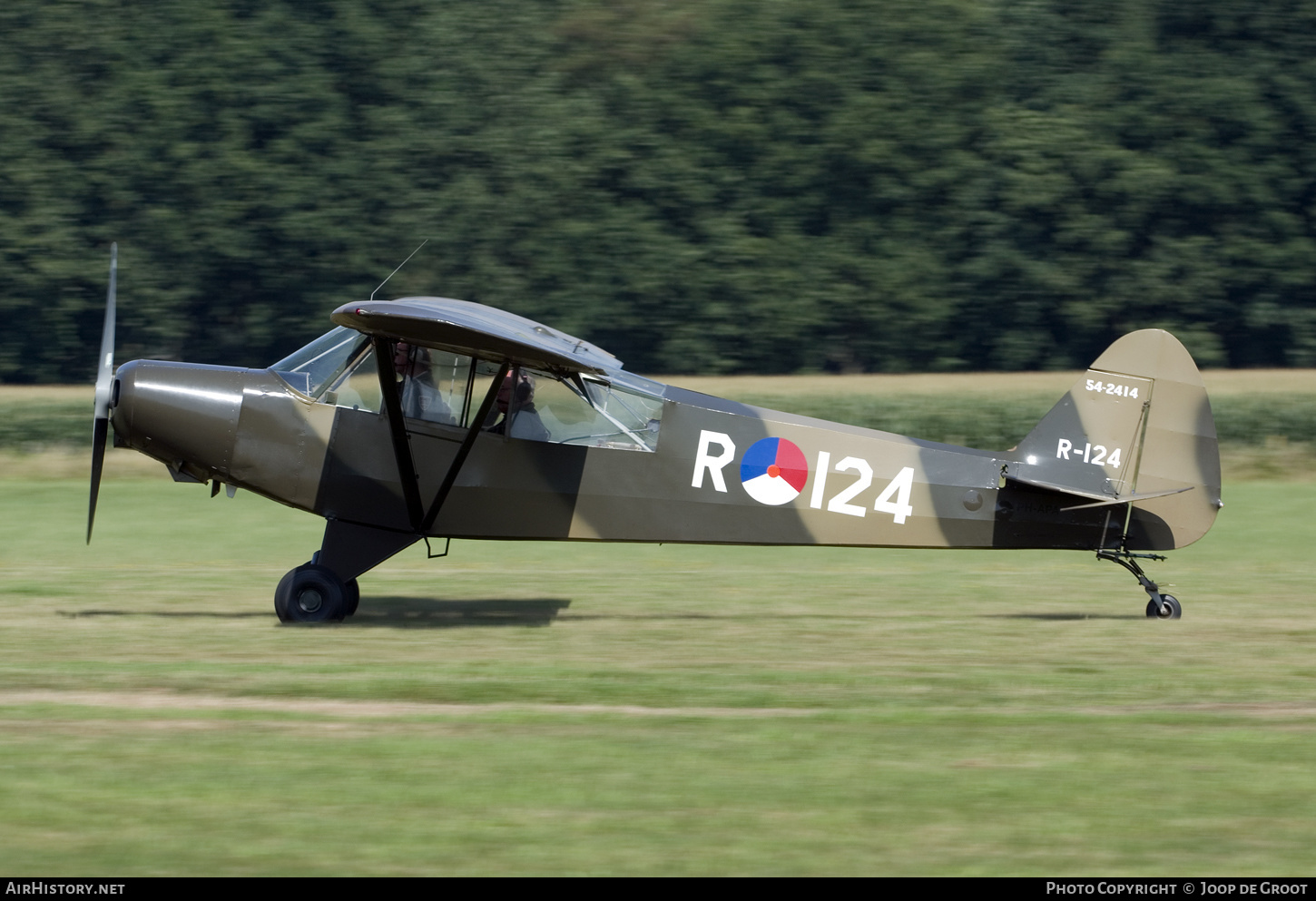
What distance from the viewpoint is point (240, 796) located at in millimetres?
5723

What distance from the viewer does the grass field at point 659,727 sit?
5.20 meters

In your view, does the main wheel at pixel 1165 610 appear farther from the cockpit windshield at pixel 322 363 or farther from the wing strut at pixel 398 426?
the cockpit windshield at pixel 322 363

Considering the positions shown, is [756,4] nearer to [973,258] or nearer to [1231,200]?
[973,258]

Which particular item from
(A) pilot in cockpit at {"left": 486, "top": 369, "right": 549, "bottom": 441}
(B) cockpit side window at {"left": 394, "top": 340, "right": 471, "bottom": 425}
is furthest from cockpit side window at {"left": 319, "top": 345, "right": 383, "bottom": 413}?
(A) pilot in cockpit at {"left": 486, "top": 369, "right": 549, "bottom": 441}

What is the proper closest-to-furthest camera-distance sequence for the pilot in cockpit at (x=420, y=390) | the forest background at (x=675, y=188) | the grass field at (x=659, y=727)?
1. the grass field at (x=659, y=727)
2. the pilot in cockpit at (x=420, y=390)
3. the forest background at (x=675, y=188)

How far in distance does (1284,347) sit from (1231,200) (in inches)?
165

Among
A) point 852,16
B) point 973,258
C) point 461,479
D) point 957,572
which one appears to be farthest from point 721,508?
point 852,16

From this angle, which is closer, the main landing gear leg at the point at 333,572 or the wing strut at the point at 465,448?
the wing strut at the point at 465,448

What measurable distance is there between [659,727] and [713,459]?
3.10 meters

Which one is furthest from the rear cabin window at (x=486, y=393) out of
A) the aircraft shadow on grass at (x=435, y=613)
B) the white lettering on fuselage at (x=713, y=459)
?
the aircraft shadow on grass at (x=435, y=613)

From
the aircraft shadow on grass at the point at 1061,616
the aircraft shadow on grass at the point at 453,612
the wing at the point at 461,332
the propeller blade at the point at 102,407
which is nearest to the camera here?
the wing at the point at 461,332

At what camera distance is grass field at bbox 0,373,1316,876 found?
5.20 metres

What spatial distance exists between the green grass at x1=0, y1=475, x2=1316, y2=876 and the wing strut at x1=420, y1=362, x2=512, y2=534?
0.86 m

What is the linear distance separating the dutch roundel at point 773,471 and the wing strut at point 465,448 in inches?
71.5
